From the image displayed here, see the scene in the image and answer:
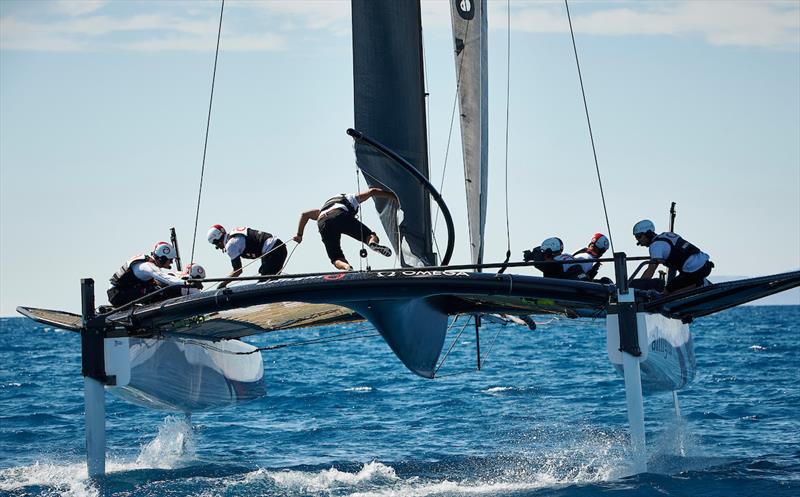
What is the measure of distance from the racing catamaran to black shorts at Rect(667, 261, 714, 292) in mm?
225

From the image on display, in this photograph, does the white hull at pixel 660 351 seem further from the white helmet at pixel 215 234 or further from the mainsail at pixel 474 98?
the white helmet at pixel 215 234

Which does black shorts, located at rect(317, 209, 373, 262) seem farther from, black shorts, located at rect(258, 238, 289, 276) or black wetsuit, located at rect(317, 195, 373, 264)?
black shorts, located at rect(258, 238, 289, 276)

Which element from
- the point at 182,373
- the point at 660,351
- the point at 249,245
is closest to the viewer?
the point at 660,351

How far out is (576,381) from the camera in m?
21.9

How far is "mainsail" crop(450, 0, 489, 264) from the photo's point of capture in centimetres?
1201

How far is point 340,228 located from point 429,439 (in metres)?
3.76

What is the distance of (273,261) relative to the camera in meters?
11.6

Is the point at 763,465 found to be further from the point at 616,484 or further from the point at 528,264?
the point at 528,264

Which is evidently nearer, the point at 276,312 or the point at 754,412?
the point at 276,312

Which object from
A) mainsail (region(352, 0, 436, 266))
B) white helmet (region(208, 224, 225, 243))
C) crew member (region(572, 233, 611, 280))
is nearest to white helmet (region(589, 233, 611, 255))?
crew member (region(572, 233, 611, 280))

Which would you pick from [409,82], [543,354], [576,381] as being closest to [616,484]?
[409,82]

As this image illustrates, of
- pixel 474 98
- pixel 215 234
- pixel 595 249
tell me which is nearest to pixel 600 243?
pixel 595 249

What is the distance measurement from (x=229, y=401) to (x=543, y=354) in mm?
19140

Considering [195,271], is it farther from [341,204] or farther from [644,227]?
[644,227]
